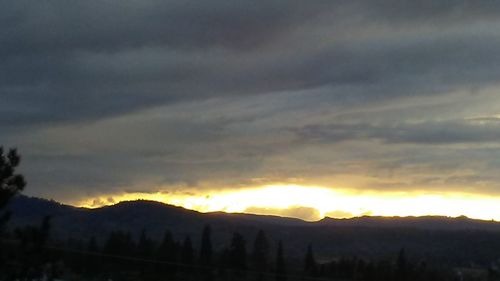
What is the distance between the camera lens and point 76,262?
4256cm

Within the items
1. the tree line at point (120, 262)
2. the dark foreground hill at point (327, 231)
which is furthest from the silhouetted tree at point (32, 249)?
the dark foreground hill at point (327, 231)

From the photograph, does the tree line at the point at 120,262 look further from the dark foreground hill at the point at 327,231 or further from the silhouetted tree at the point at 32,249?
the dark foreground hill at the point at 327,231

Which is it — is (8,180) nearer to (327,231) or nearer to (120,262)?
(120,262)

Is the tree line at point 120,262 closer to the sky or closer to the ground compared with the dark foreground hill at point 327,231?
closer to the ground

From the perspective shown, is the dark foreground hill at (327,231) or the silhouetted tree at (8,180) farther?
the dark foreground hill at (327,231)

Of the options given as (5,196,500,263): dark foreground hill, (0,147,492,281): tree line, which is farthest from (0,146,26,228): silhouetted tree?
(5,196,500,263): dark foreground hill

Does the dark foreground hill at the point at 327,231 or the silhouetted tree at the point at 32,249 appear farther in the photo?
the dark foreground hill at the point at 327,231

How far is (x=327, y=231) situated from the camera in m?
183

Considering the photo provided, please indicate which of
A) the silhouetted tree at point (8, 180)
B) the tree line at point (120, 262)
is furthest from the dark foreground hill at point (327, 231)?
the silhouetted tree at point (8, 180)

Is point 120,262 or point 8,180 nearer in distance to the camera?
point 8,180

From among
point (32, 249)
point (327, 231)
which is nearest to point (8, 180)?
point (32, 249)

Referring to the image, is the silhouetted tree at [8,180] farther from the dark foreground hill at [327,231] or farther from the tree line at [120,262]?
the dark foreground hill at [327,231]

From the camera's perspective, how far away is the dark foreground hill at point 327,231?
141 meters

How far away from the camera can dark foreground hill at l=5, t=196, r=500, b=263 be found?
462ft
